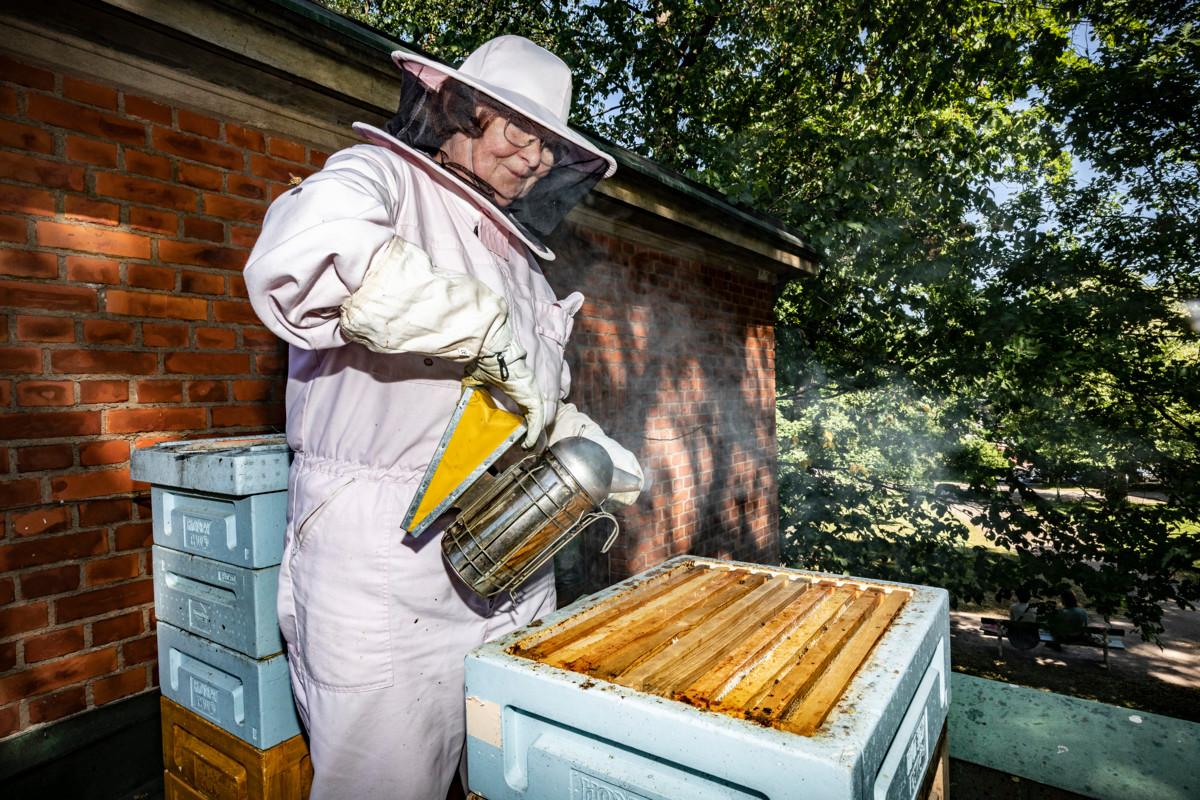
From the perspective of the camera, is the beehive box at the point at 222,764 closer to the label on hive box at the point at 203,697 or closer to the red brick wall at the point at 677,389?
the label on hive box at the point at 203,697

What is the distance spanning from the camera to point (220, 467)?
4.73 ft

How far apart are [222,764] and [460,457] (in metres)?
1.16

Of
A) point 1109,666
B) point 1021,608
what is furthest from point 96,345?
point 1021,608

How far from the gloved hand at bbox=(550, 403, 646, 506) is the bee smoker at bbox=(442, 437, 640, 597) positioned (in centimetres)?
35

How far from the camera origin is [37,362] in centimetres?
162

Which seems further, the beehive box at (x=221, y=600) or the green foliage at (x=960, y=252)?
the green foliage at (x=960, y=252)

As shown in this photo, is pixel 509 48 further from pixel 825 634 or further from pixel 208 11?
pixel 825 634

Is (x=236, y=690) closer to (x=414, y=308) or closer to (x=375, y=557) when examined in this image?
(x=375, y=557)

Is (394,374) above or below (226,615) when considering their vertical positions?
above

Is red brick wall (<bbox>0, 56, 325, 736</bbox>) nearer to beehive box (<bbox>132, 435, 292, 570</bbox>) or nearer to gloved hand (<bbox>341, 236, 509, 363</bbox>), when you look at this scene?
beehive box (<bbox>132, 435, 292, 570</bbox>)

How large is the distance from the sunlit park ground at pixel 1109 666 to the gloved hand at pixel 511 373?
5435 millimetres

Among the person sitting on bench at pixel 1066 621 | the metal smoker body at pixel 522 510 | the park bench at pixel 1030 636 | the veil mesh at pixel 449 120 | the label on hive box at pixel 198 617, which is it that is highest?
the veil mesh at pixel 449 120

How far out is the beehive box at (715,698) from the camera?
0.89 m

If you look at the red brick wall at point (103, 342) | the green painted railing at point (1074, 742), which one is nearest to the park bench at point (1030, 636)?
the green painted railing at point (1074, 742)
